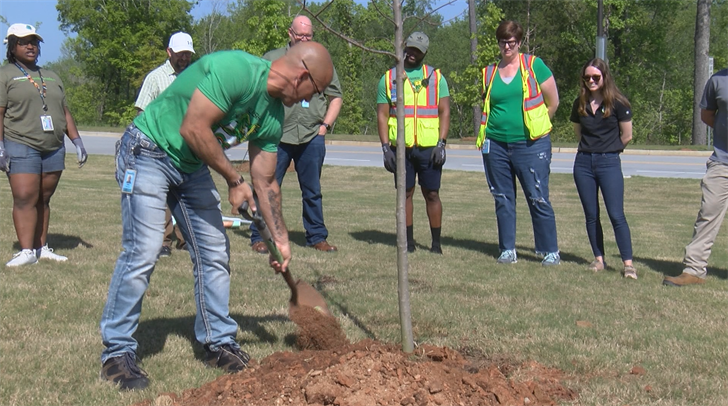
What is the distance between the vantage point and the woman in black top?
6.92m

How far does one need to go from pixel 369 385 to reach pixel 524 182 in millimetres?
4426

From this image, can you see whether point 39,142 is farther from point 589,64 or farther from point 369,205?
point 369,205

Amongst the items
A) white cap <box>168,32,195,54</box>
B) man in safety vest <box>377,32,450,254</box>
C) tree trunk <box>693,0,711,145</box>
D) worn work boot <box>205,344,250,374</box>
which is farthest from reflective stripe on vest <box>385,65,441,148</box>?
tree trunk <box>693,0,711,145</box>

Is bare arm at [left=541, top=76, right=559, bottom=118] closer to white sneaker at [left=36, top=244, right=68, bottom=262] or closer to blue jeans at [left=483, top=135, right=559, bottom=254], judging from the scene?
blue jeans at [left=483, top=135, right=559, bottom=254]

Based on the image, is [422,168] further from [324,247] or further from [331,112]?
[324,247]

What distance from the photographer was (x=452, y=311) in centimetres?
552

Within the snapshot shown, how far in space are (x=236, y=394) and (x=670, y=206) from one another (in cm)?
1369

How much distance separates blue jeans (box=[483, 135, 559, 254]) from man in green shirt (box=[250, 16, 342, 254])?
178cm

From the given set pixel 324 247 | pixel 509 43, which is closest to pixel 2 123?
pixel 324 247

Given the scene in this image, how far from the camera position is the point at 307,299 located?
15.1ft

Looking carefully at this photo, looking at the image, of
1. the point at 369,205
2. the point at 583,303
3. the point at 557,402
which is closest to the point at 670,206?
the point at 369,205

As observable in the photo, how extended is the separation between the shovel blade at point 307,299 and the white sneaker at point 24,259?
137 inches

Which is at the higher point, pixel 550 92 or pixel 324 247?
pixel 550 92

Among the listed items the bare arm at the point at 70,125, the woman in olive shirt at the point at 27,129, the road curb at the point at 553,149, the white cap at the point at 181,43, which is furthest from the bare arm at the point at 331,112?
the road curb at the point at 553,149
